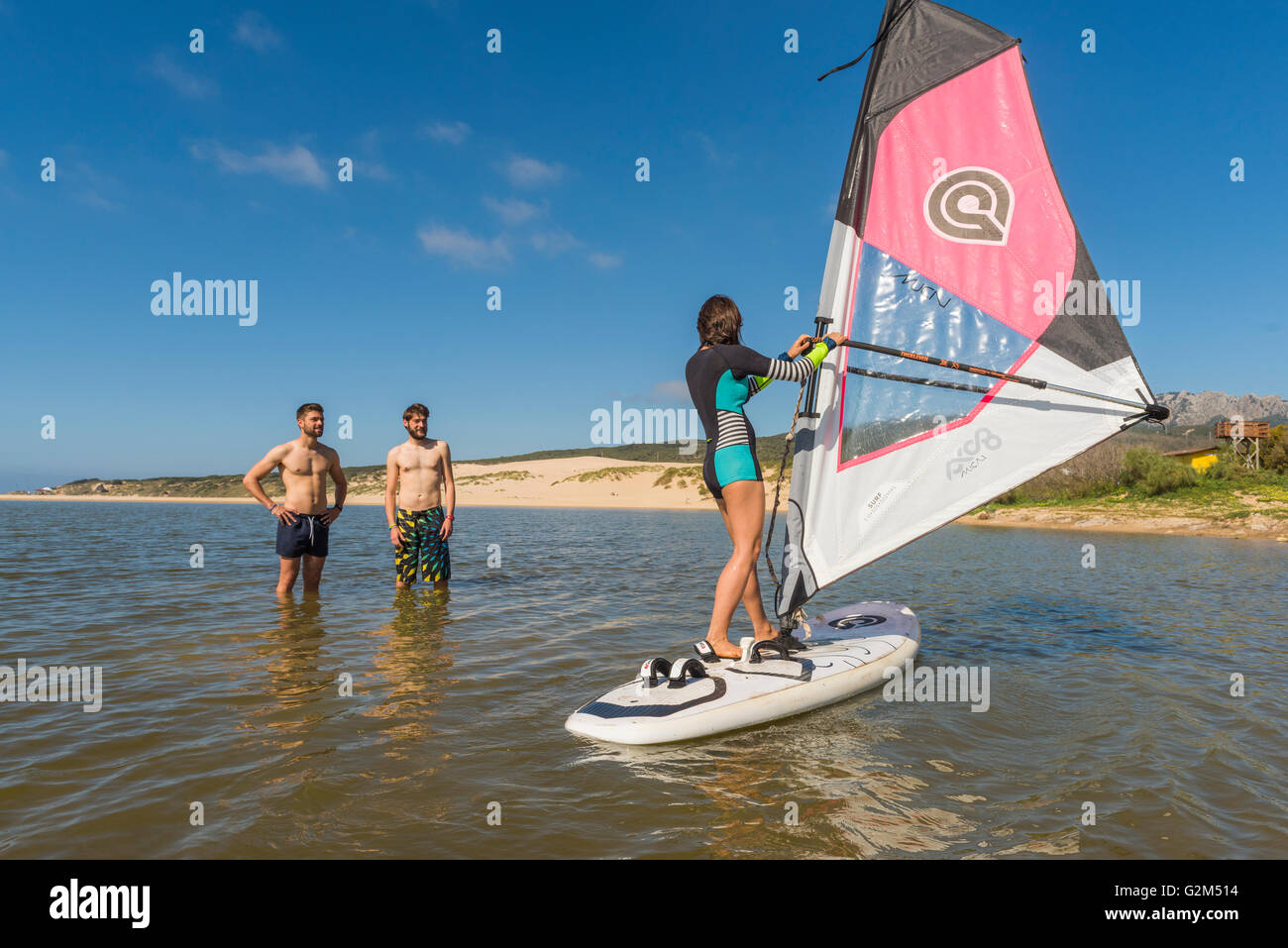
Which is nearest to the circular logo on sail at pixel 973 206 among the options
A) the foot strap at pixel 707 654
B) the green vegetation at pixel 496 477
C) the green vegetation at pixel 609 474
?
the foot strap at pixel 707 654

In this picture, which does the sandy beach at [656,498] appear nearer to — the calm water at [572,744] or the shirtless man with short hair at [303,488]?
the calm water at [572,744]

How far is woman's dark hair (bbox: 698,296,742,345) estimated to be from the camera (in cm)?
517

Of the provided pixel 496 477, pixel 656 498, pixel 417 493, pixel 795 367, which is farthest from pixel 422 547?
pixel 496 477

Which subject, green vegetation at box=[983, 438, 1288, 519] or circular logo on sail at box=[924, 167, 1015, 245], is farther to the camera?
green vegetation at box=[983, 438, 1288, 519]

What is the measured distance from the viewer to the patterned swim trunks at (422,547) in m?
9.47

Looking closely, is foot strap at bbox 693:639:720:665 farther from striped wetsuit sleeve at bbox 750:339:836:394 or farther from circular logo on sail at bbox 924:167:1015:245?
circular logo on sail at bbox 924:167:1015:245

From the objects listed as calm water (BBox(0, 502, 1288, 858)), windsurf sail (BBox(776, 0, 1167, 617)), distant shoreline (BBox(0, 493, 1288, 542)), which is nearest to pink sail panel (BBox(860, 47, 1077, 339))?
windsurf sail (BBox(776, 0, 1167, 617))

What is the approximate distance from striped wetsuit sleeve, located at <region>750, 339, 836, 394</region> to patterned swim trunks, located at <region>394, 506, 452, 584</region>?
597 cm

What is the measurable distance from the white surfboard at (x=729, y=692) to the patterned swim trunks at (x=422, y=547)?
536cm

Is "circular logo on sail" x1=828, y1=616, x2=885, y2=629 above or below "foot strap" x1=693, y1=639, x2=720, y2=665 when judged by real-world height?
below

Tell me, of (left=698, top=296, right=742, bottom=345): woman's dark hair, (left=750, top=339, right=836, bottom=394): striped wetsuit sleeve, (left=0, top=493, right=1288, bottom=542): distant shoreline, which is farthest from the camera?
(left=0, top=493, right=1288, bottom=542): distant shoreline

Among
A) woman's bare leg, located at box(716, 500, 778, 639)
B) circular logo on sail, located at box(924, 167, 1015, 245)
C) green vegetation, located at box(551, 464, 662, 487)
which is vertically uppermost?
circular logo on sail, located at box(924, 167, 1015, 245)
